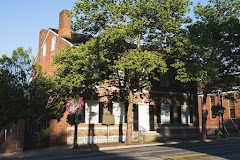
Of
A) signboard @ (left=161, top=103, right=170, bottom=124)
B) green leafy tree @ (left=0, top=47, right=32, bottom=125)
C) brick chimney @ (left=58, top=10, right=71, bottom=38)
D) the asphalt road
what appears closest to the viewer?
the asphalt road

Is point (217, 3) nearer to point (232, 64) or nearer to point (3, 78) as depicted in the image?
point (232, 64)

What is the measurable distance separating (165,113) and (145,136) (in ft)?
15.4

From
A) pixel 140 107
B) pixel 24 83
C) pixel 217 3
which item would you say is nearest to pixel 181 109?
pixel 140 107

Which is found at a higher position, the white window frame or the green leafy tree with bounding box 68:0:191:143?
the green leafy tree with bounding box 68:0:191:143

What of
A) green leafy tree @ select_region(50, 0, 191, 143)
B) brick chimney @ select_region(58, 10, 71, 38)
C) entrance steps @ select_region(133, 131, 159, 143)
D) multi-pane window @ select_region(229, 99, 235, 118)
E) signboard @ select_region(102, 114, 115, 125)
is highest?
brick chimney @ select_region(58, 10, 71, 38)

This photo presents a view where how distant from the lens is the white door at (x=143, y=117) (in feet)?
81.8

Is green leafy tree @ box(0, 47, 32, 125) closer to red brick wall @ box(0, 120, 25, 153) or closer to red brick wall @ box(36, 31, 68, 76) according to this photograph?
red brick wall @ box(0, 120, 25, 153)

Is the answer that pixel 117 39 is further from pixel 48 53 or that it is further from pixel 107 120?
pixel 48 53

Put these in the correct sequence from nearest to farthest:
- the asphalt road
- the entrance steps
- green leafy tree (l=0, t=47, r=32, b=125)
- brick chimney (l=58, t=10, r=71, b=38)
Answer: the asphalt road < green leafy tree (l=0, t=47, r=32, b=125) < the entrance steps < brick chimney (l=58, t=10, r=71, b=38)

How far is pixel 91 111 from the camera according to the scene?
22.0 m

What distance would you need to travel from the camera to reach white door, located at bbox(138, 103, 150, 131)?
2495cm

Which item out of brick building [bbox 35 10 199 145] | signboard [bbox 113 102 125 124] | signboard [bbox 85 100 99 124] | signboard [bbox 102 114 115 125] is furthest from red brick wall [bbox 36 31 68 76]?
signboard [bbox 102 114 115 125]

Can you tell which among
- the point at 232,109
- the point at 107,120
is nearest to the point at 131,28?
the point at 107,120

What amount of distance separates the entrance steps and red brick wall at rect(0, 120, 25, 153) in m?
9.76
